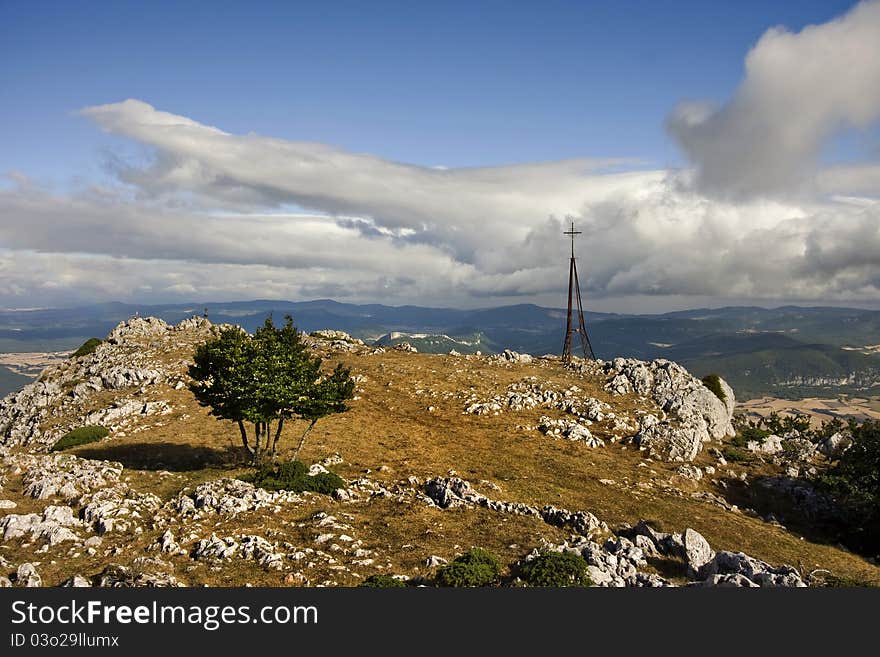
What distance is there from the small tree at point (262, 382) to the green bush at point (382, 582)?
16434 millimetres

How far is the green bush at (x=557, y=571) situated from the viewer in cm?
1936

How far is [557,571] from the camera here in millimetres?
19719

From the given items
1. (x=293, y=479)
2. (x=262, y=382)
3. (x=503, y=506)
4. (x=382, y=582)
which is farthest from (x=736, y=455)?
(x=262, y=382)

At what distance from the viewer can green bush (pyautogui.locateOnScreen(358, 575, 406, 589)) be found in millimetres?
18656

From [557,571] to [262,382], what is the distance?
2215 centimetres

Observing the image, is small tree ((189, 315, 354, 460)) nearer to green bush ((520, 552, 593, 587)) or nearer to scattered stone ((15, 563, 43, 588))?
scattered stone ((15, 563, 43, 588))

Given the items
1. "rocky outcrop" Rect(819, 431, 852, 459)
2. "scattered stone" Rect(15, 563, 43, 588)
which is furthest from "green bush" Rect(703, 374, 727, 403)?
"scattered stone" Rect(15, 563, 43, 588)

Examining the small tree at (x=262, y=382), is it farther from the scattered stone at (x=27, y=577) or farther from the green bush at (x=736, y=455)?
the green bush at (x=736, y=455)

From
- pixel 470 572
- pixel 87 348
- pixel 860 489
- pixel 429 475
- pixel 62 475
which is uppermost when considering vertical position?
pixel 87 348

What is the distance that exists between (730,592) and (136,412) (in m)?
52.3

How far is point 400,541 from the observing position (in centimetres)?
2412

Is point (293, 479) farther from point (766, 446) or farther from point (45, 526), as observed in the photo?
point (766, 446)

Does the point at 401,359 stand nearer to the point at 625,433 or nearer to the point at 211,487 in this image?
the point at 625,433

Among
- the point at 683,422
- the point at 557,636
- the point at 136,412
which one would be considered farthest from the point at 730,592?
the point at 136,412
